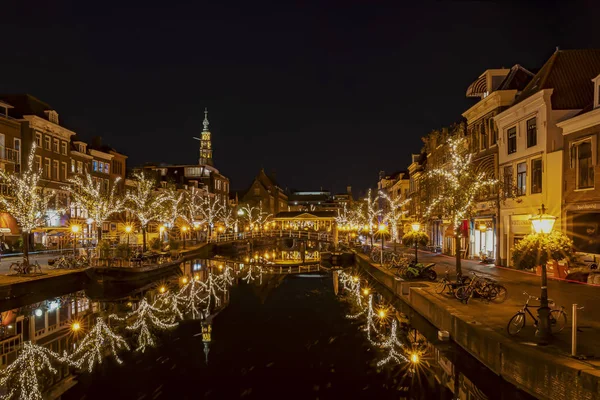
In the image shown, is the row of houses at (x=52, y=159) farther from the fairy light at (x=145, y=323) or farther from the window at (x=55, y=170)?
the fairy light at (x=145, y=323)

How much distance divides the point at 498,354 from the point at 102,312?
64.1ft

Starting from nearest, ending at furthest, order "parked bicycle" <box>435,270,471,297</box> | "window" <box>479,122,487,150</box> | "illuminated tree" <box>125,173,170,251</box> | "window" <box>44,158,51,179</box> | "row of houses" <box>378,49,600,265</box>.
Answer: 1. "parked bicycle" <box>435,270,471,297</box>
2. "row of houses" <box>378,49,600,265</box>
3. "window" <box>479,122,487,150</box>
4. "illuminated tree" <box>125,173,170,251</box>
5. "window" <box>44,158,51,179</box>

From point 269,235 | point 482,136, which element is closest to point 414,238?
point 482,136

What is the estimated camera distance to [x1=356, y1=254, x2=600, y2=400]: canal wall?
9.70 m

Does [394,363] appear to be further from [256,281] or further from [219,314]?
[256,281]

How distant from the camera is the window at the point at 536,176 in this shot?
93.8ft

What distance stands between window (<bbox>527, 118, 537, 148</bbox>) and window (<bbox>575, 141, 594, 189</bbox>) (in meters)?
4.26

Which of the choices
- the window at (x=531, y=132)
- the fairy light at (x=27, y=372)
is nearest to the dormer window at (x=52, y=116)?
the fairy light at (x=27, y=372)

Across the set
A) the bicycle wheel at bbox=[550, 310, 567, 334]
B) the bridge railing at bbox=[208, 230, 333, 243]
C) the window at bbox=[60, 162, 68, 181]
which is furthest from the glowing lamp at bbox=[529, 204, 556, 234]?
the bridge railing at bbox=[208, 230, 333, 243]

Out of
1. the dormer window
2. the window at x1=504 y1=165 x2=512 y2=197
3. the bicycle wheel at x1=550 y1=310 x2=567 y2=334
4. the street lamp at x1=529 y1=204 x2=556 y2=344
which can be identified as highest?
the dormer window

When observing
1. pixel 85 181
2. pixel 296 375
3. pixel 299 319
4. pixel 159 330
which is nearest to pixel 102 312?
pixel 159 330

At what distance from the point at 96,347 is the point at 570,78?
28681mm

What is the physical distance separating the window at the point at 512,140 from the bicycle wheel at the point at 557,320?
1969 centimetres

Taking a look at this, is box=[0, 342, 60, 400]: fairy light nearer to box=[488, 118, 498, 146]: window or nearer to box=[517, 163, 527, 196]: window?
box=[517, 163, 527, 196]: window
